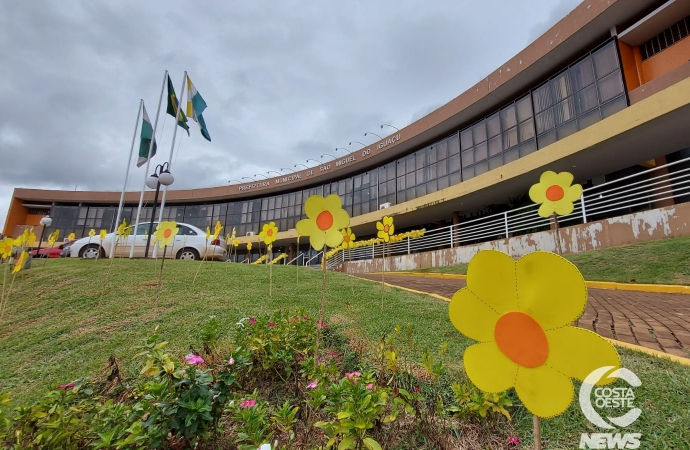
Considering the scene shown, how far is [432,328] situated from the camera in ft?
10.1

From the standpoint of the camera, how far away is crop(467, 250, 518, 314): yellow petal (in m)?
0.98

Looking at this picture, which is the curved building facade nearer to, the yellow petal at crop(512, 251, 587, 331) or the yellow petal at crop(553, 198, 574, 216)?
the yellow petal at crop(553, 198, 574, 216)

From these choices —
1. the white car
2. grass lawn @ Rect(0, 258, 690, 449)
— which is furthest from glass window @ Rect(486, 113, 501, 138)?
the white car

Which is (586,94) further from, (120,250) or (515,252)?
(120,250)

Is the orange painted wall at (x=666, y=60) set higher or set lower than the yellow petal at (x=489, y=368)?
higher

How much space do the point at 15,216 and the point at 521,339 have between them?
4088 centimetres

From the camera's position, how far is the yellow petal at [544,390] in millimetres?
866

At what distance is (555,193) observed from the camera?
3068 mm

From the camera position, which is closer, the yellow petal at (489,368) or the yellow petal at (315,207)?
the yellow petal at (489,368)

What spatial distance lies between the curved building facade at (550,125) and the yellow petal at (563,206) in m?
7.12

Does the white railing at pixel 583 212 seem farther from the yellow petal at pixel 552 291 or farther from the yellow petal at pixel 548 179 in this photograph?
the yellow petal at pixel 552 291

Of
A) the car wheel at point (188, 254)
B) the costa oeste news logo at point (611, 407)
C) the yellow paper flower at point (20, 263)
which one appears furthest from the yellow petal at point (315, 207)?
the car wheel at point (188, 254)

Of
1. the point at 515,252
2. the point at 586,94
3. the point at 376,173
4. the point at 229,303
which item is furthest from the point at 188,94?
the point at 586,94

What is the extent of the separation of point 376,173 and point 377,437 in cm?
1797
